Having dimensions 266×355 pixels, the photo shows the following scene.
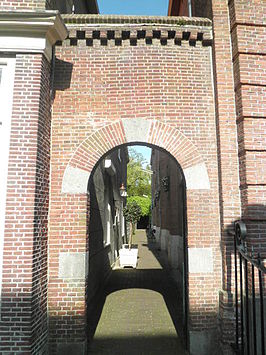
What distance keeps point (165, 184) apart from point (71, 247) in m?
9.46

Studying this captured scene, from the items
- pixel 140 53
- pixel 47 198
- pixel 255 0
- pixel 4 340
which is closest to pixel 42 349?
pixel 4 340

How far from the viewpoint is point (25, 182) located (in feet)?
13.5

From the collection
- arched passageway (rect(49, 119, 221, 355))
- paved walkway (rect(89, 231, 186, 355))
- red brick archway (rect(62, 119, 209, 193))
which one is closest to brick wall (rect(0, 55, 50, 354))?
arched passageway (rect(49, 119, 221, 355))

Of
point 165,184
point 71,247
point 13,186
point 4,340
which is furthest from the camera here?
point 165,184

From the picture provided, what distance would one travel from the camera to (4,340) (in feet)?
12.2

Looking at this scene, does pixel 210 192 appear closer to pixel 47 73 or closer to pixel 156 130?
pixel 156 130

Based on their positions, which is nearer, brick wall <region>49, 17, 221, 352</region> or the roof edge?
brick wall <region>49, 17, 221, 352</region>

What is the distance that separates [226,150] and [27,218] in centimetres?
343

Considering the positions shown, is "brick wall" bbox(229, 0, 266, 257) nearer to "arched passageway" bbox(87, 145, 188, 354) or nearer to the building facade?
the building facade

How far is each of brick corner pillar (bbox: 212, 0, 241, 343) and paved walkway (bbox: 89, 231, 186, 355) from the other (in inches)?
47.1

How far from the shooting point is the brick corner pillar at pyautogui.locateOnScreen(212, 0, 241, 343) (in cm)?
436

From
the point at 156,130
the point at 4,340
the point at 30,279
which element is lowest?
the point at 4,340

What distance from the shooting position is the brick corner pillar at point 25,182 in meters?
3.80

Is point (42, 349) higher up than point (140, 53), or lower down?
lower down
